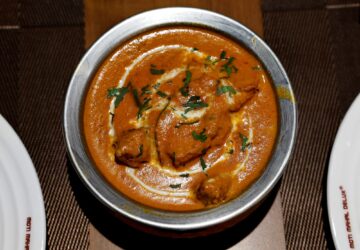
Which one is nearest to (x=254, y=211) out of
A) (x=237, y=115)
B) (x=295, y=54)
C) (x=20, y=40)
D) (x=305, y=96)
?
(x=237, y=115)

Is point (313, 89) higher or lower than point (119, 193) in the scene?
higher

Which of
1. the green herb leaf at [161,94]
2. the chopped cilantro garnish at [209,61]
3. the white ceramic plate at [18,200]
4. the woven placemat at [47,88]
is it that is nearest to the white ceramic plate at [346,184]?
the chopped cilantro garnish at [209,61]

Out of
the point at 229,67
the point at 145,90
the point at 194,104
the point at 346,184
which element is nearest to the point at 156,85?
the point at 145,90

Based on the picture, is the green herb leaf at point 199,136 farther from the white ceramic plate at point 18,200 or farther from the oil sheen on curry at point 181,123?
the white ceramic plate at point 18,200

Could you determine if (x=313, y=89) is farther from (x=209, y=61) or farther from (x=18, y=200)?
(x=18, y=200)

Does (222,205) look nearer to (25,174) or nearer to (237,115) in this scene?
(237,115)

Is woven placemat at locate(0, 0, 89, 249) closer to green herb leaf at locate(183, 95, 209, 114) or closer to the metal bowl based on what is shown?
the metal bowl

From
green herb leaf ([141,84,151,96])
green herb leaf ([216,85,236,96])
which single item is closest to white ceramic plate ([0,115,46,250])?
green herb leaf ([141,84,151,96])
